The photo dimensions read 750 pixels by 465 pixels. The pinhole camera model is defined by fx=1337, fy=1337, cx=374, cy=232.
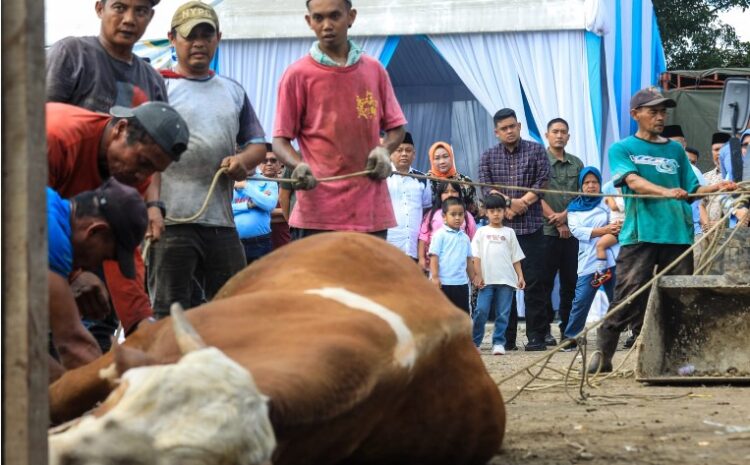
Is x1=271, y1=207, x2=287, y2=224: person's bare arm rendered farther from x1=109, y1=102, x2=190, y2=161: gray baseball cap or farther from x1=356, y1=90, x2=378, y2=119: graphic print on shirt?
x1=109, y1=102, x2=190, y2=161: gray baseball cap

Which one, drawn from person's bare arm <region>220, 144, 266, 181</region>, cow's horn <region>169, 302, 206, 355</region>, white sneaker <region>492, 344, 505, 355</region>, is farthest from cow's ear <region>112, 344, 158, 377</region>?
white sneaker <region>492, 344, 505, 355</region>

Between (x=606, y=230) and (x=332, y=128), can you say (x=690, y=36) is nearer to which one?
(x=606, y=230)

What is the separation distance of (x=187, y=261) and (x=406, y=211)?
16.6 feet

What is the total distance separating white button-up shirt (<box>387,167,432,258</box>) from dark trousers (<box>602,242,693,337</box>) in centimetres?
299

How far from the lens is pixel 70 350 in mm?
4375

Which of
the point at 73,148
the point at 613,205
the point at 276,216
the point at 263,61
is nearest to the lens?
the point at 73,148

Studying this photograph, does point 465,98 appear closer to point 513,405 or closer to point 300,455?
point 513,405

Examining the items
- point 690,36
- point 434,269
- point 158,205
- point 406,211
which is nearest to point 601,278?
point 434,269

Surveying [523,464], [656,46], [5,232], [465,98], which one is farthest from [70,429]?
[465,98]

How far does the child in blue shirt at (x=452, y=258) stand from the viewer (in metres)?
11.1

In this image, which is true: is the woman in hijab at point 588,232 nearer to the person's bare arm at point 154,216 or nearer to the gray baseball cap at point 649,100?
the gray baseball cap at point 649,100

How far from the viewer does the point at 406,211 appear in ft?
37.3

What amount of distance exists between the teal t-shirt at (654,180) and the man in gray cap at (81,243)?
451cm

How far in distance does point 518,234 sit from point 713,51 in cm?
2221
